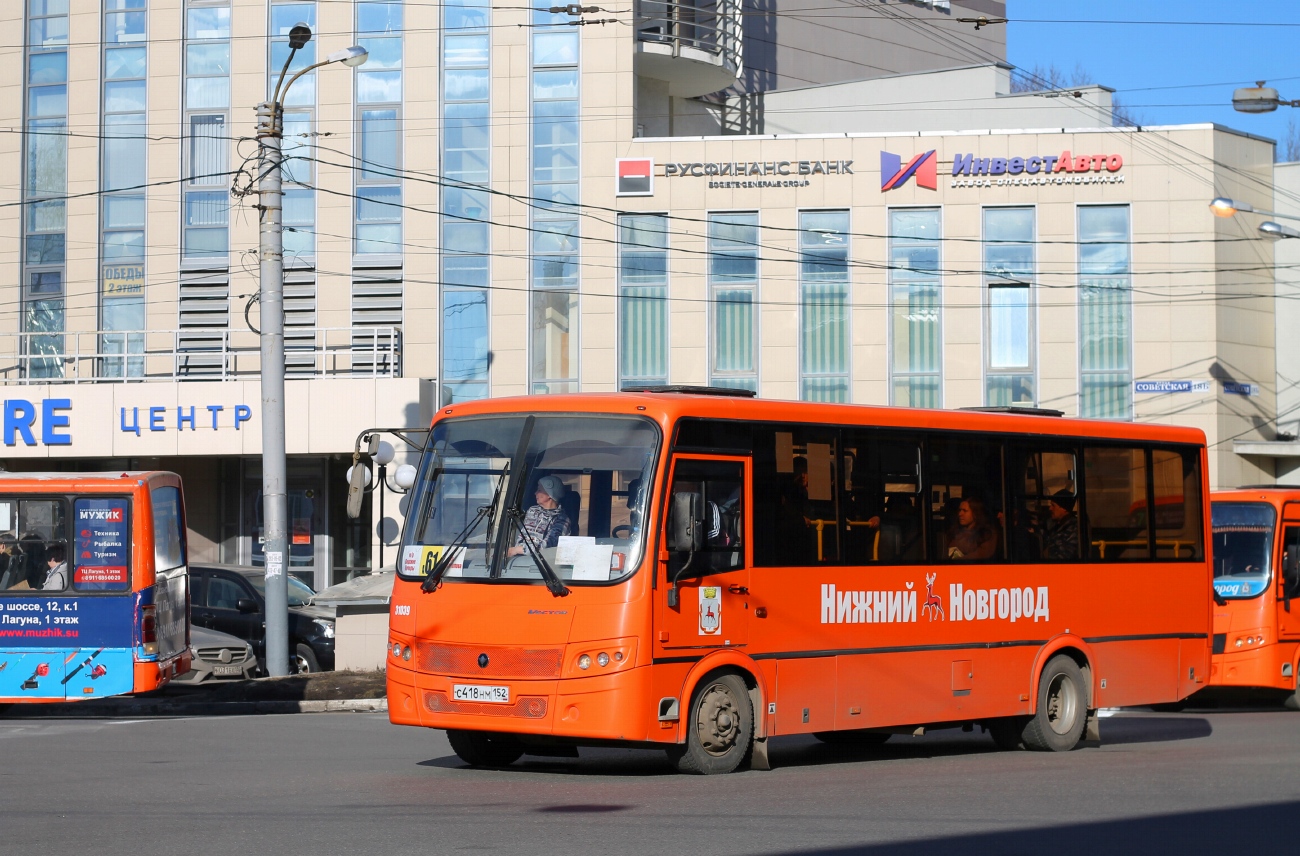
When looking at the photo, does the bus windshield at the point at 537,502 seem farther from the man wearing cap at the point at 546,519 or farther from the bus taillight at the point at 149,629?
the bus taillight at the point at 149,629

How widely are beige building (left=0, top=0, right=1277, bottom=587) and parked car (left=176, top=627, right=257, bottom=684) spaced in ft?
49.0

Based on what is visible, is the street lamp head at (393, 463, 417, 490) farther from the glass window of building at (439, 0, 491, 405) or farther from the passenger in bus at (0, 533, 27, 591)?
the passenger in bus at (0, 533, 27, 591)

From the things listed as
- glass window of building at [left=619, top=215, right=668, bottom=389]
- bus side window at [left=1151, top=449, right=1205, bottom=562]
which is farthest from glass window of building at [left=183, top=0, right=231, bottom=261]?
bus side window at [left=1151, top=449, right=1205, bottom=562]

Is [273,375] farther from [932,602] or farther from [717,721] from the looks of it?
[717,721]

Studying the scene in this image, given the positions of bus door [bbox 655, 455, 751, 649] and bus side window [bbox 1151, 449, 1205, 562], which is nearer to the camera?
bus door [bbox 655, 455, 751, 649]

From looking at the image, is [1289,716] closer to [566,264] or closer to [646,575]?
[646,575]

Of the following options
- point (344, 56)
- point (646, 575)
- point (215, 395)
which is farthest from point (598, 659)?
point (215, 395)

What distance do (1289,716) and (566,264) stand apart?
22164 mm

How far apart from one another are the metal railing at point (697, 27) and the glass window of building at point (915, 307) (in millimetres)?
6468

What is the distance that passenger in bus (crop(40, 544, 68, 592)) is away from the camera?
17.2m

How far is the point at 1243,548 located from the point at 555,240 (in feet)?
69.0

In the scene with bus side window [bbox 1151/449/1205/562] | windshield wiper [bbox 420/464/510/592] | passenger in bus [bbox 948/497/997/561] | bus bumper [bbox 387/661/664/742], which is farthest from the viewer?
bus side window [bbox 1151/449/1205/562]

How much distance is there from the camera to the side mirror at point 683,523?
1120 cm

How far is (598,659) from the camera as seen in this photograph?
36.0 ft
